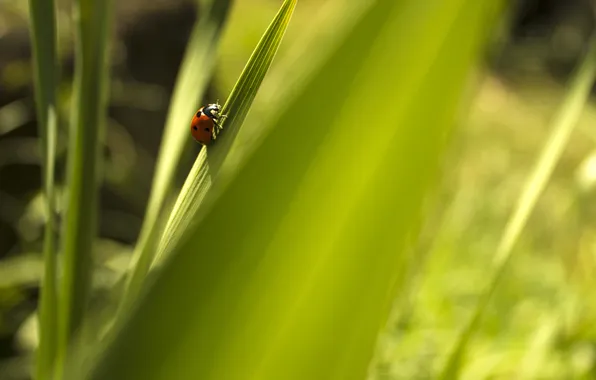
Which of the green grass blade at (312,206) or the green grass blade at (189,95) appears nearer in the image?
the green grass blade at (312,206)

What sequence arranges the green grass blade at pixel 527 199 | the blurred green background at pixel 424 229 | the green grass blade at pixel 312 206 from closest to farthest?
the green grass blade at pixel 312 206 → the green grass blade at pixel 527 199 → the blurred green background at pixel 424 229

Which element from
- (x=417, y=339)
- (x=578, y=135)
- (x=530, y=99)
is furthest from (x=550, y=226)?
(x=530, y=99)

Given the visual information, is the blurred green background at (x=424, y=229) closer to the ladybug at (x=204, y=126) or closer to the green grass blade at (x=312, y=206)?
the ladybug at (x=204, y=126)

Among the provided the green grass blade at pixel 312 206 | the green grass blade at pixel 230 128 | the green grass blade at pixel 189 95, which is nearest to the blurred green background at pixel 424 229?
the green grass blade at pixel 189 95

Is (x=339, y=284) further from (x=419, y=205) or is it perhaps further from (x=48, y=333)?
(x=48, y=333)

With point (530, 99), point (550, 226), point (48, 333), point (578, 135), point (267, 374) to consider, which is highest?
point (530, 99)

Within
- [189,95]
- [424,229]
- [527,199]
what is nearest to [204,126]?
[189,95]

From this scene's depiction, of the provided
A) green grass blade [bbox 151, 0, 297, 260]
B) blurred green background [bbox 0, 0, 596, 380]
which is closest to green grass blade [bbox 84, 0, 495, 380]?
green grass blade [bbox 151, 0, 297, 260]
